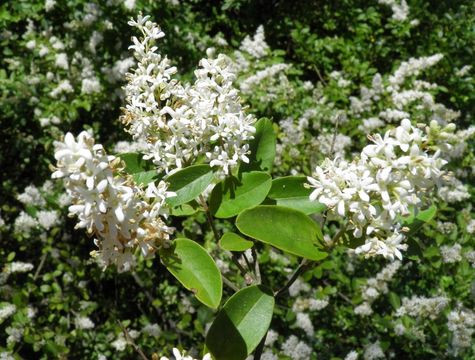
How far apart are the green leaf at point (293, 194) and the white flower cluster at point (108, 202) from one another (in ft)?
0.99

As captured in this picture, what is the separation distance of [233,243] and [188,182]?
0.17 meters

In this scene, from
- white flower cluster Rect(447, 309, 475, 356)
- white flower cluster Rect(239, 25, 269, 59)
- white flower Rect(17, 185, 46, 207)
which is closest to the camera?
white flower cluster Rect(447, 309, 475, 356)

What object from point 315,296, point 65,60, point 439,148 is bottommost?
point 315,296

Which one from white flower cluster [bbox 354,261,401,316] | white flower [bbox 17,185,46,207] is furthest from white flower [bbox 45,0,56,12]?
white flower cluster [bbox 354,261,401,316]

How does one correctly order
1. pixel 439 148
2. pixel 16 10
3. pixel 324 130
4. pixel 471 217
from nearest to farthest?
1. pixel 439 148
2. pixel 471 217
3. pixel 324 130
4. pixel 16 10

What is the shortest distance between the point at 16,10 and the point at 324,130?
2054 millimetres

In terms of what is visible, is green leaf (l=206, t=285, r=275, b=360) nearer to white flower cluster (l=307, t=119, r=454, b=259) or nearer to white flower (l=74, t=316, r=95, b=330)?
white flower cluster (l=307, t=119, r=454, b=259)

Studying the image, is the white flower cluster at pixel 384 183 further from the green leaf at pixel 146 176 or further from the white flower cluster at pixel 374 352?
the white flower cluster at pixel 374 352

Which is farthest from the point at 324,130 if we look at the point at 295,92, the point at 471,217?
the point at 471,217

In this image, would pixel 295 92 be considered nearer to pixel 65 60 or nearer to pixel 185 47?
pixel 185 47

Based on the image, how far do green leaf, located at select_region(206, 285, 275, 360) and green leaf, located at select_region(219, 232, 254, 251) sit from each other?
0.32ft

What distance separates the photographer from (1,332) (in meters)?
2.71

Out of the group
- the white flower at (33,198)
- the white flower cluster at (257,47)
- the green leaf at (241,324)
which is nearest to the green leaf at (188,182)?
the green leaf at (241,324)

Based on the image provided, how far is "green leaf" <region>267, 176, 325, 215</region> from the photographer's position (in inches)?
49.4
